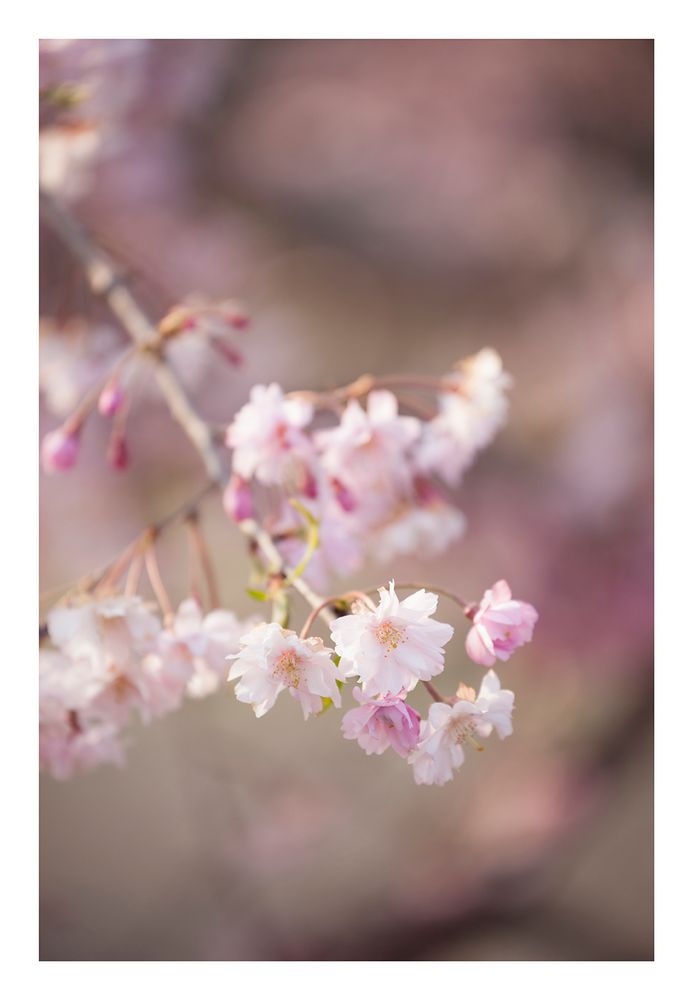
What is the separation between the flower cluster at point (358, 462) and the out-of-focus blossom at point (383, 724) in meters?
0.25

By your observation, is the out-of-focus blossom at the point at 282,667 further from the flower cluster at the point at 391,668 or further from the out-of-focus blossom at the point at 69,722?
the out-of-focus blossom at the point at 69,722

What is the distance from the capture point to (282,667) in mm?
578

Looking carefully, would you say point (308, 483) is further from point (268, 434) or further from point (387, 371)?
point (387, 371)

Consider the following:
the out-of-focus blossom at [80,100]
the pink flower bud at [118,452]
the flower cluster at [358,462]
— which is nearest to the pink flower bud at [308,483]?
the flower cluster at [358,462]

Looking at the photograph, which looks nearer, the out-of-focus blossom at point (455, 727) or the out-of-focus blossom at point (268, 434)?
the out-of-focus blossom at point (455, 727)

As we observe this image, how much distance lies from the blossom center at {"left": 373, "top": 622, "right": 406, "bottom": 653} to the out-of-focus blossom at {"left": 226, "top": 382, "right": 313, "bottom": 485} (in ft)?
0.90

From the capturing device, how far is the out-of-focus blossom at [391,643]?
22.4 inches

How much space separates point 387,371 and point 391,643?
3.23ft

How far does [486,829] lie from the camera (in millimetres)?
1446

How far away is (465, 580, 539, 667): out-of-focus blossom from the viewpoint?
608mm

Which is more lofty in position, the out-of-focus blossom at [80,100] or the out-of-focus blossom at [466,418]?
the out-of-focus blossom at [80,100]

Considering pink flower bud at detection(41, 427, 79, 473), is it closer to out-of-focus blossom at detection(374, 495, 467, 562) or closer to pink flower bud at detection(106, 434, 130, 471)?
pink flower bud at detection(106, 434, 130, 471)
